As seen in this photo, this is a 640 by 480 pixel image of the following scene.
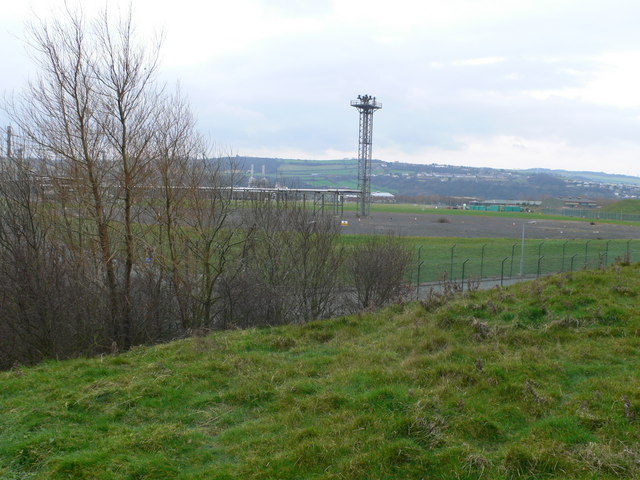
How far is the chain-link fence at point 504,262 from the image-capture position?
26.7 meters

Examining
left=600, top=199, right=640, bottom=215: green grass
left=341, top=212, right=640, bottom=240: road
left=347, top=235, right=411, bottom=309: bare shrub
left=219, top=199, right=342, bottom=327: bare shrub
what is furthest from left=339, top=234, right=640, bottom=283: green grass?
left=600, top=199, right=640, bottom=215: green grass

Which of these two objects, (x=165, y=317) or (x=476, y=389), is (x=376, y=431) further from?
(x=165, y=317)

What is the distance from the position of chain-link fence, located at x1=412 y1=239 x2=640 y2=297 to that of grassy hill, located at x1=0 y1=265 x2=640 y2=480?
33.8 feet

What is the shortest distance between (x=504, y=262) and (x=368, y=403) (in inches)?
1084

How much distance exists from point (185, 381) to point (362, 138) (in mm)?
78422

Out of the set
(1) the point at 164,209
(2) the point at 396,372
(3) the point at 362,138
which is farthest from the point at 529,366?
(3) the point at 362,138

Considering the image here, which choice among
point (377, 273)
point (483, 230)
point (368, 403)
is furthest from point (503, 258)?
point (483, 230)

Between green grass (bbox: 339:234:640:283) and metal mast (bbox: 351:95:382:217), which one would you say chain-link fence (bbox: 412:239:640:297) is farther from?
metal mast (bbox: 351:95:382:217)

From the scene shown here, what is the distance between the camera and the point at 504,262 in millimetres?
31703

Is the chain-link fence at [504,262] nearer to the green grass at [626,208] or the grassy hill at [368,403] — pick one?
the grassy hill at [368,403]

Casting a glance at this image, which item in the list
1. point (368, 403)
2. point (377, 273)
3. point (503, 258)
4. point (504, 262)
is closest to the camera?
point (368, 403)

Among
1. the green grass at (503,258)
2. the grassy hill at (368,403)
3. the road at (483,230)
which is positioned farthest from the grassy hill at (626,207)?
the grassy hill at (368,403)

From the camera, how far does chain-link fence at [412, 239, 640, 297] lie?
26.7 m

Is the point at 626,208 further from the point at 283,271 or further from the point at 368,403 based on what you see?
the point at 368,403
